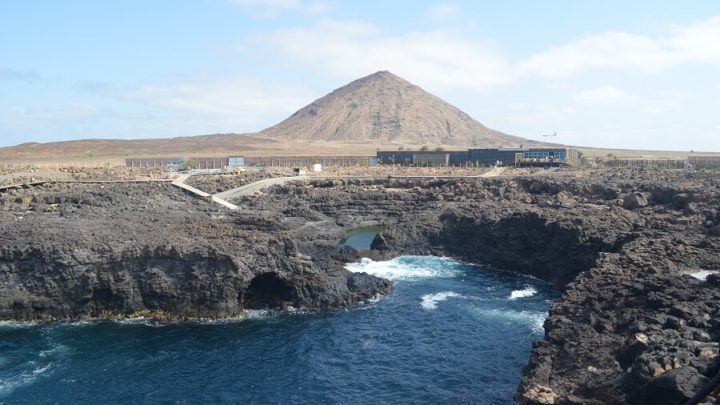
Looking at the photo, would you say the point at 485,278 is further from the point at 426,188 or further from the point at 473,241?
the point at 426,188

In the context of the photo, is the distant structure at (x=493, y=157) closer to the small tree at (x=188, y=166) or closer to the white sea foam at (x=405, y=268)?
the small tree at (x=188, y=166)

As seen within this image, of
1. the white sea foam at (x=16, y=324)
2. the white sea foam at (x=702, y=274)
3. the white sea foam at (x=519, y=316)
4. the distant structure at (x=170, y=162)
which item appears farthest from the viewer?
the distant structure at (x=170, y=162)

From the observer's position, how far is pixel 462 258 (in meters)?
59.8

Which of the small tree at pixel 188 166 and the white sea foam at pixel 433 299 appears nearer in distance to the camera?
the white sea foam at pixel 433 299

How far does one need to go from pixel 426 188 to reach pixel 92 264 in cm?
5938

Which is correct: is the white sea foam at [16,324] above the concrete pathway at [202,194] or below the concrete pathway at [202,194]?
below

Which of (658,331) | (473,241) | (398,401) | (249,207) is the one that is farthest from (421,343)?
(249,207)

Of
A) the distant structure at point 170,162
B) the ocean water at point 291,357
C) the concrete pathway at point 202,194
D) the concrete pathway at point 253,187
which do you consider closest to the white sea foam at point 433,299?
the ocean water at point 291,357

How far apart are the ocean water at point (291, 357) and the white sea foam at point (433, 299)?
25cm

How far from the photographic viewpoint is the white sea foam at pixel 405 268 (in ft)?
175

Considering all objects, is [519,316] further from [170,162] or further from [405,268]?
[170,162]

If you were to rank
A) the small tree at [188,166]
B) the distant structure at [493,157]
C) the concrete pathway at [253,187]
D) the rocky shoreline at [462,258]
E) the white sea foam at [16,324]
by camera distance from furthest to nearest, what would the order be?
the distant structure at [493,157]
the small tree at [188,166]
the concrete pathway at [253,187]
the white sea foam at [16,324]
the rocky shoreline at [462,258]

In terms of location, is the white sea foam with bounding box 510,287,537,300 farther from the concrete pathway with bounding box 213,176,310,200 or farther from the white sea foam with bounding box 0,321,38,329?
the concrete pathway with bounding box 213,176,310,200

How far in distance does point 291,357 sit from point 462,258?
29.7 metres
